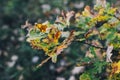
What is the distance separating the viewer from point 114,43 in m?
1.71

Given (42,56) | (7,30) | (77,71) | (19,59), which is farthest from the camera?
(7,30)

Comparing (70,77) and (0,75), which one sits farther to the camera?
(0,75)

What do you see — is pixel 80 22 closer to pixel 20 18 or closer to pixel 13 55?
pixel 13 55

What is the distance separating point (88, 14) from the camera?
1.74 meters

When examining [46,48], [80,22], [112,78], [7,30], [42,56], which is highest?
[7,30]

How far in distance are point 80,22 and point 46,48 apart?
28 cm

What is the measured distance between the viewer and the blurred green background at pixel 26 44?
3656 mm

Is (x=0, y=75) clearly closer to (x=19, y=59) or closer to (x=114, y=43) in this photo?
(x=19, y=59)

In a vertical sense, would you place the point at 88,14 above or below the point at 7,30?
below

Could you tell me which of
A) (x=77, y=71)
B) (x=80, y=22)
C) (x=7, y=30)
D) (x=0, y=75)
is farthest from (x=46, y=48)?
(x=7, y=30)

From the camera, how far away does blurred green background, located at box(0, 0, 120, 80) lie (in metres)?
3.66

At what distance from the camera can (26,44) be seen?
3736mm

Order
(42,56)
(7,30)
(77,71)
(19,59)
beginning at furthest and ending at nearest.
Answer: (7,30)
(19,59)
(42,56)
(77,71)

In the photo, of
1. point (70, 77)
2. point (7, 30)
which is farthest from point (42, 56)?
point (7, 30)
